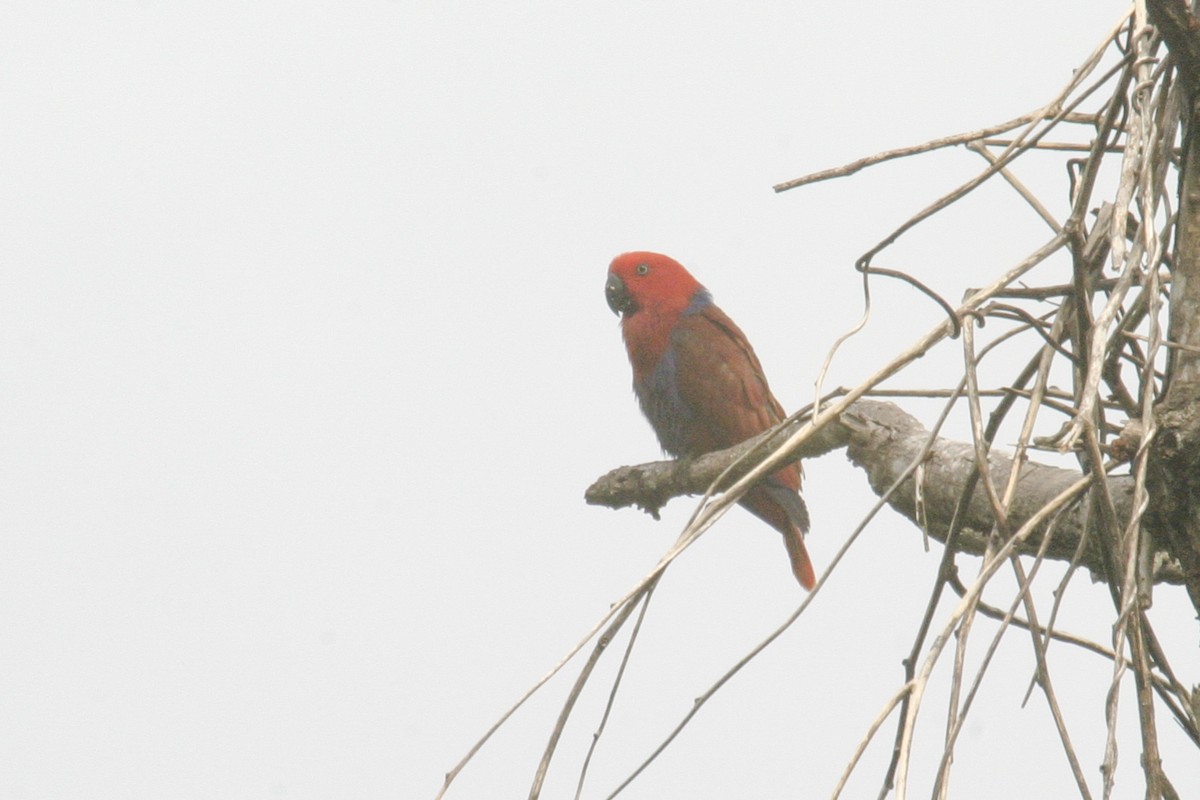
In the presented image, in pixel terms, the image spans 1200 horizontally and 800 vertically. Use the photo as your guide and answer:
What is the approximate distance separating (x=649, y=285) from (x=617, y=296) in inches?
7.1

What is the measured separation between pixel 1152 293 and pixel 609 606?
64 cm

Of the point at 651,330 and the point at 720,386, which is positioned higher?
the point at 651,330

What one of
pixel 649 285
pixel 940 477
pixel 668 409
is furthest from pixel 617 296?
pixel 940 477

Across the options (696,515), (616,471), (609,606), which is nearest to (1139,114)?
(696,515)

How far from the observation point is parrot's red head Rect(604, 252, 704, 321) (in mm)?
6070

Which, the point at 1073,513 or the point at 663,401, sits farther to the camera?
the point at 663,401

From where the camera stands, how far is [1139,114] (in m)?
1.50

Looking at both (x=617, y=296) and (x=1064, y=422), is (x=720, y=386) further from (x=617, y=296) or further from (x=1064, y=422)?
(x=1064, y=422)

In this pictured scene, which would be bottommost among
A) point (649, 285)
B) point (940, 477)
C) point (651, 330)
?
point (940, 477)

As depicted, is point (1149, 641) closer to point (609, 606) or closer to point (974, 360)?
point (974, 360)

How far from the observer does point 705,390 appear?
559cm

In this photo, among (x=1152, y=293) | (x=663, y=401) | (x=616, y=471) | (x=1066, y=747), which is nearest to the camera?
(x=1066, y=747)

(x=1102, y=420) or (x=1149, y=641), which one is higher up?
(x=1102, y=420)

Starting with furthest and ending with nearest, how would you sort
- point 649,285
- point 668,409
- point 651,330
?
1. point 649,285
2. point 651,330
3. point 668,409
